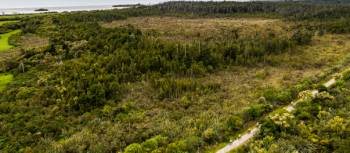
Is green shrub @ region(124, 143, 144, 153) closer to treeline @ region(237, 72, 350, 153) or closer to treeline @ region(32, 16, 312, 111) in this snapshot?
treeline @ region(237, 72, 350, 153)

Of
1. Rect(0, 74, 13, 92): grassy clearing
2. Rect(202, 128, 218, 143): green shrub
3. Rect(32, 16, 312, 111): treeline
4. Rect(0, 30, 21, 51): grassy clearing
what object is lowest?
Rect(202, 128, 218, 143): green shrub

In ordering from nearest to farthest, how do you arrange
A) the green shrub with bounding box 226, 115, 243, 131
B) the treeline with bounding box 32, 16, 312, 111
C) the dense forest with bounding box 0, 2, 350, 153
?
the dense forest with bounding box 0, 2, 350, 153 → the green shrub with bounding box 226, 115, 243, 131 → the treeline with bounding box 32, 16, 312, 111

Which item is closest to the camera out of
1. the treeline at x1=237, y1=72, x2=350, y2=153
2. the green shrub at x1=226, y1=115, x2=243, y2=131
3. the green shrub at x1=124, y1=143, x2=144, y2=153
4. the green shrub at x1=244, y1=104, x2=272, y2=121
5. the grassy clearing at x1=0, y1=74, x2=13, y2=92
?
the treeline at x1=237, y1=72, x2=350, y2=153

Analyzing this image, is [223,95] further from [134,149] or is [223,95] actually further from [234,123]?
[134,149]

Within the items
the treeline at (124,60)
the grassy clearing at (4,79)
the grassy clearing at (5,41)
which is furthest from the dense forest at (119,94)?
the grassy clearing at (5,41)

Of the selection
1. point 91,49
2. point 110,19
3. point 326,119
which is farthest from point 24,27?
point 326,119

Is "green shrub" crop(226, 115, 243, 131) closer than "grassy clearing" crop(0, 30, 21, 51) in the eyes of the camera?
Yes

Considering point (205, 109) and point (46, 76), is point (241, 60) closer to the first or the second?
point (205, 109)

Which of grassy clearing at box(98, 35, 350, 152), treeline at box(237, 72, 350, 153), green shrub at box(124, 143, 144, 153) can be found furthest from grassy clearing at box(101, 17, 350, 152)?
green shrub at box(124, 143, 144, 153)
